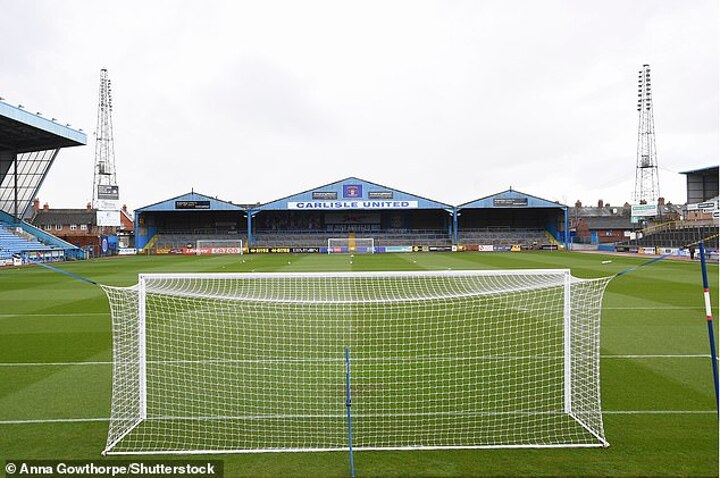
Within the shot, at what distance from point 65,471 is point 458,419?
170 inches

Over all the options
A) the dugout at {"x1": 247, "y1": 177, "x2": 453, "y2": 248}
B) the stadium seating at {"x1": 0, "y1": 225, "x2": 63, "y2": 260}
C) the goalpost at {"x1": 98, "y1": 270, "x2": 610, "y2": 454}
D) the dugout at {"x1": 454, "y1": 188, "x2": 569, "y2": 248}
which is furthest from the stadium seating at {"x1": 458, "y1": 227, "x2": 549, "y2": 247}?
the goalpost at {"x1": 98, "y1": 270, "x2": 610, "y2": 454}

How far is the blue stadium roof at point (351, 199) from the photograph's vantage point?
56.5m

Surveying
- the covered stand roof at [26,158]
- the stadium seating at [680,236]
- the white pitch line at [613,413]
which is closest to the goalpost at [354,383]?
the white pitch line at [613,413]

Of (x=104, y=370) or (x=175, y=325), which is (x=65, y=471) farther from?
(x=175, y=325)

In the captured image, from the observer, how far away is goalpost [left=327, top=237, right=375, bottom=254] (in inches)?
2251

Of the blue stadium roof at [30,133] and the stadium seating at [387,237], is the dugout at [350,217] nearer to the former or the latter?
the stadium seating at [387,237]

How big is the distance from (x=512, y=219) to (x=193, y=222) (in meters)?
42.1

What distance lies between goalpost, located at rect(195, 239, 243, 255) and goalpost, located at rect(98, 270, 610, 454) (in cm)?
4711

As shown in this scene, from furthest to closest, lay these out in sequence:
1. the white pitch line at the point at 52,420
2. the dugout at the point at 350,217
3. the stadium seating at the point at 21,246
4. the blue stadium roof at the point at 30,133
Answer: the dugout at the point at 350,217, the stadium seating at the point at 21,246, the blue stadium roof at the point at 30,133, the white pitch line at the point at 52,420

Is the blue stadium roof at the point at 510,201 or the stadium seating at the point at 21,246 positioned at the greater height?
the blue stadium roof at the point at 510,201

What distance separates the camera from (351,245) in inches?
2307

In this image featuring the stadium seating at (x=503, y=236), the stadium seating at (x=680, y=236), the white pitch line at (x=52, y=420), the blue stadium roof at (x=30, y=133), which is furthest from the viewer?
the stadium seating at (x=503, y=236)

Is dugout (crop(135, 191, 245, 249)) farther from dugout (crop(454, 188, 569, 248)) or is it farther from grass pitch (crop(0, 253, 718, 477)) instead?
grass pitch (crop(0, 253, 718, 477))

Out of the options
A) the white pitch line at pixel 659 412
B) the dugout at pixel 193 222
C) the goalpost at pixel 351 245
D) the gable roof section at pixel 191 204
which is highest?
the gable roof section at pixel 191 204
